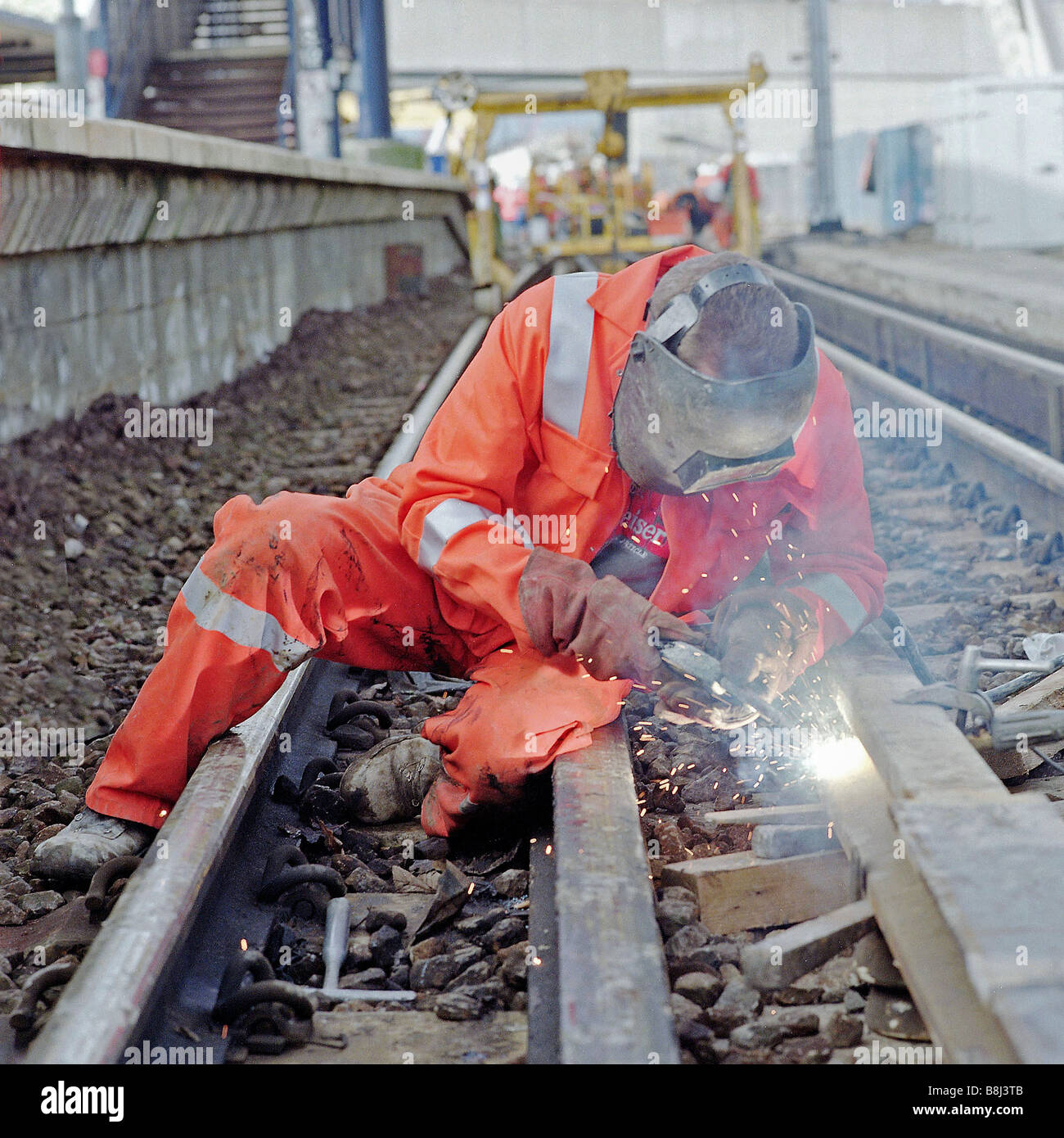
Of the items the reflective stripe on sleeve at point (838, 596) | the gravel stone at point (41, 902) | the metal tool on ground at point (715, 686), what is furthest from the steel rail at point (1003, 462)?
the gravel stone at point (41, 902)

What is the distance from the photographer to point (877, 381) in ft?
24.9

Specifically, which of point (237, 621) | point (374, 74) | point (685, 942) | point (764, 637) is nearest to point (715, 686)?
point (764, 637)

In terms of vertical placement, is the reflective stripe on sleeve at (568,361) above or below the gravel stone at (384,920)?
above

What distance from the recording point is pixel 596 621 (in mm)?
2598

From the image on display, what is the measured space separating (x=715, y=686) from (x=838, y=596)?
1.39ft

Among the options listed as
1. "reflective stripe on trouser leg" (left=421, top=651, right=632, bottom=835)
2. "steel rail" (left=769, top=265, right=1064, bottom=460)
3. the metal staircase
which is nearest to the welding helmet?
"reflective stripe on trouser leg" (left=421, top=651, right=632, bottom=835)

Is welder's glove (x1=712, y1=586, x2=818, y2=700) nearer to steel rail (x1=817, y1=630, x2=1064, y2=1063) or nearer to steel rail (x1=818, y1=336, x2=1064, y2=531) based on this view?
steel rail (x1=817, y1=630, x2=1064, y2=1063)

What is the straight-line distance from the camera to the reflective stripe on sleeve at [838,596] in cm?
282

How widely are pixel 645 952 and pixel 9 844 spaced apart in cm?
167

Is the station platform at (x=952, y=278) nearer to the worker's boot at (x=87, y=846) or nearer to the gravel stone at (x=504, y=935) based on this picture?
the gravel stone at (x=504, y=935)

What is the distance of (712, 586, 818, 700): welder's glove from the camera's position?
8.60 feet

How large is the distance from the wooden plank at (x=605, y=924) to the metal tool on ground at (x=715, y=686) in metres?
0.22

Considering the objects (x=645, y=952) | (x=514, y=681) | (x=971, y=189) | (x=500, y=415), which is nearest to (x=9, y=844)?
(x=514, y=681)

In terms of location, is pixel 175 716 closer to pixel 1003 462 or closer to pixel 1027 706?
pixel 1027 706
